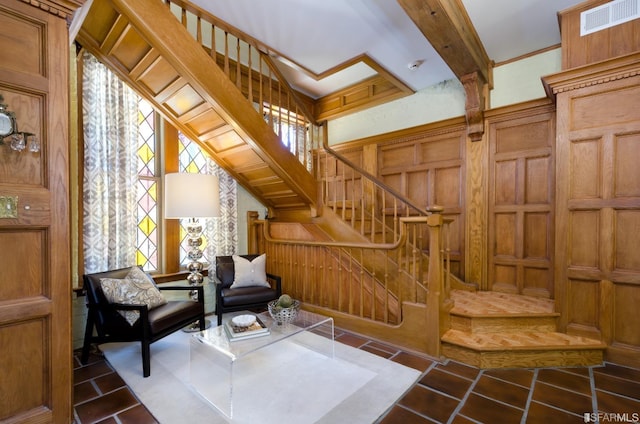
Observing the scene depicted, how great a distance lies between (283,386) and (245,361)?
1.63 feet

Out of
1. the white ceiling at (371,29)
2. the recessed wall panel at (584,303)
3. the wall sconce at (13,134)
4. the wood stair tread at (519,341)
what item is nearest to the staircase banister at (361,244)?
the wood stair tread at (519,341)

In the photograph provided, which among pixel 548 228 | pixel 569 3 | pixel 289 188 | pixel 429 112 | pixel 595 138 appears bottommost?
pixel 548 228

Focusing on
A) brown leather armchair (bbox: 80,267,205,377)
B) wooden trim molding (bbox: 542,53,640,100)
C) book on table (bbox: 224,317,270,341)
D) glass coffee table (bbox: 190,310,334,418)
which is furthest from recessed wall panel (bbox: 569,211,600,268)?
brown leather armchair (bbox: 80,267,205,377)

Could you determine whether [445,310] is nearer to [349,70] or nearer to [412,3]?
[412,3]

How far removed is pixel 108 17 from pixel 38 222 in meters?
1.70

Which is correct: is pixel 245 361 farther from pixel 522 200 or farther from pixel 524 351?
pixel 522 200

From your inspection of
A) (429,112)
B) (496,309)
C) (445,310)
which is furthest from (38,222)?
(429,112)

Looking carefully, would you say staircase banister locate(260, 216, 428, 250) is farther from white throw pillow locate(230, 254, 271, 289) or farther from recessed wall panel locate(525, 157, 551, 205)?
recessed wall panel locate(525, 157, 551, 205)

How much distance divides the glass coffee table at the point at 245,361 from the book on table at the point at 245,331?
0.03 metres

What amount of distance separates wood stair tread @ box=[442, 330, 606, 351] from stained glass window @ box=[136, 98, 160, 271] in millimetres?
3171

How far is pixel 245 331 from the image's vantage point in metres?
2.16

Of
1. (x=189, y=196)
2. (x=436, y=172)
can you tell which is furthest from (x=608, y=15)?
(x=189, y=196)

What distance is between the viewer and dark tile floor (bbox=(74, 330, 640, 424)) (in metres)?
1.82

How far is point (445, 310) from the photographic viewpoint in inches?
106
